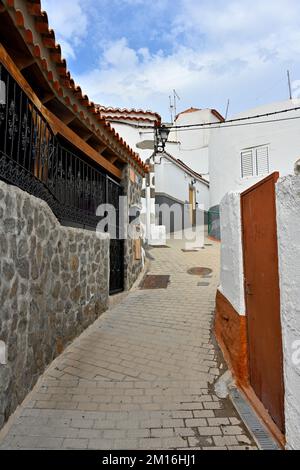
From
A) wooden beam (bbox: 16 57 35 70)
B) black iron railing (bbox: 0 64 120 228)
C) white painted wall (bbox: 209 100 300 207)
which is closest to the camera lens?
black iron railing (bbox: 0 64 120 228)

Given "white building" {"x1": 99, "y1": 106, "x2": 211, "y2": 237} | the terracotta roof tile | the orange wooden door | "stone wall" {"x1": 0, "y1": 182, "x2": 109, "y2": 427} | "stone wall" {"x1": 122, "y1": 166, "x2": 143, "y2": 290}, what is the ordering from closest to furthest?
the orange wooden door, "stone wall" {"x1": 0, "y1": 182, "x2": 109, "y2": 427}, the terracotta roof tile, "stone wall" {"x1": 122, "y1": 166, "x2": 143, "y2": 290}, "white building" {"x1": 99, "y1": 106, "x2": 211, "y2": 237}

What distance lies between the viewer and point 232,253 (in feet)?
12.3

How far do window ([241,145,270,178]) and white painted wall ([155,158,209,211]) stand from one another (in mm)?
4534

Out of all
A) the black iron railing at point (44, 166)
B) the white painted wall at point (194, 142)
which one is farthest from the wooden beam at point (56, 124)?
the white painted wall at point (194, 142)

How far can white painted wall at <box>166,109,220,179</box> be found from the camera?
22.6m

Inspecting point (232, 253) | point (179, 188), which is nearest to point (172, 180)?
point (179, 188)

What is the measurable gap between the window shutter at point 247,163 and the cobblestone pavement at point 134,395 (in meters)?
10.5

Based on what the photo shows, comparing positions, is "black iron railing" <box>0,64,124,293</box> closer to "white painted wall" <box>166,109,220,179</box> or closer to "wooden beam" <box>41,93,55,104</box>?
"wooden beam" <box>41,93,55,104</box>

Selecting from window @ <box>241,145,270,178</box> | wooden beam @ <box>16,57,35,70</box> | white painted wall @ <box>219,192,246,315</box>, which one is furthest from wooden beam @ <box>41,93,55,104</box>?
window @ <box>241,145,270,178</box>

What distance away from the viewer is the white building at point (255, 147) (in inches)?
531

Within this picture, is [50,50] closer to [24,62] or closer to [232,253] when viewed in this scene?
[24,62]

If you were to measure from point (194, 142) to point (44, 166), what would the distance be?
20.5 meters

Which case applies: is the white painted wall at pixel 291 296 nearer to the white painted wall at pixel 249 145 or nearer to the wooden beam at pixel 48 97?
the wooden beam at pixel 48 97

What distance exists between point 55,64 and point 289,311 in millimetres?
3811
